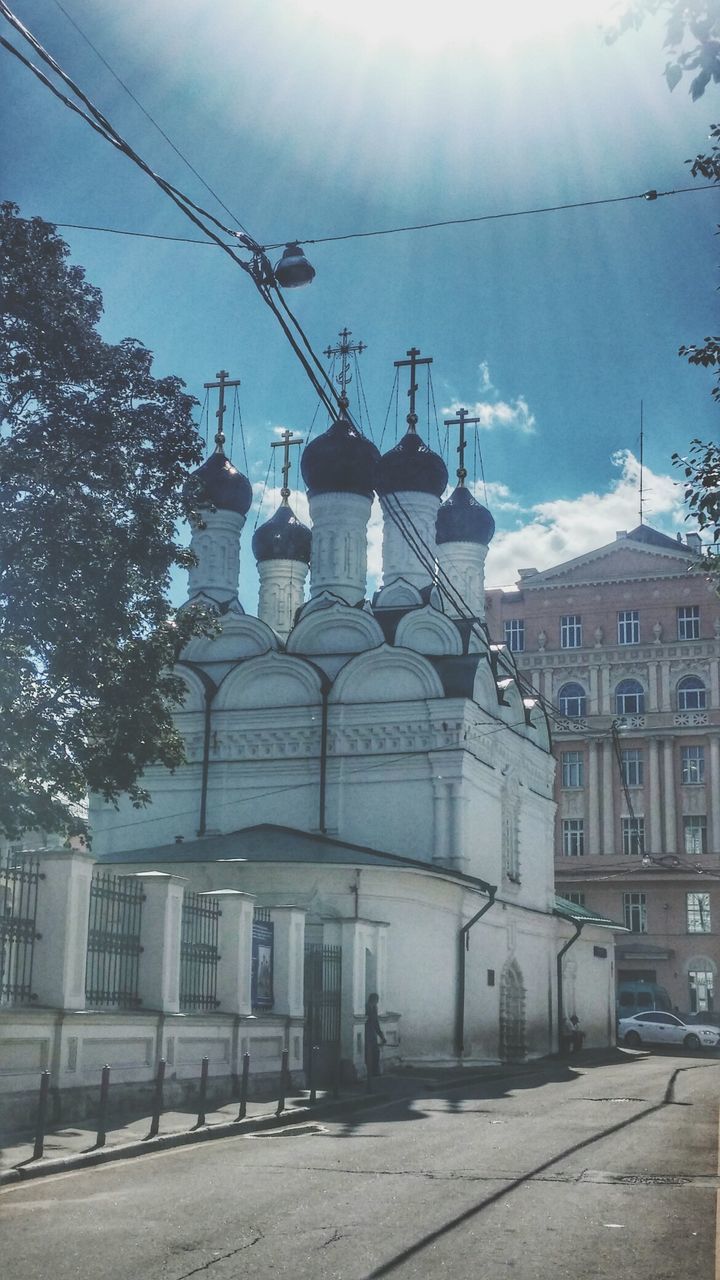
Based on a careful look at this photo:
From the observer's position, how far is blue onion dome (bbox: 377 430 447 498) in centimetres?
3172

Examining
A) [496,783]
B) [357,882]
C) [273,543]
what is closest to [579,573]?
[273,543]

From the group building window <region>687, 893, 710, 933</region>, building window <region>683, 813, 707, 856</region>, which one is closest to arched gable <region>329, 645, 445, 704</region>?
building window <region>687, 893, 710, 933</region>

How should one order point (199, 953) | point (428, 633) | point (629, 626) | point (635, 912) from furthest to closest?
point (629, 626) → point (635, 912) → point (428, 633) → point (199, 953)

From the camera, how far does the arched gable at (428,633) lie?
28844 millimetres

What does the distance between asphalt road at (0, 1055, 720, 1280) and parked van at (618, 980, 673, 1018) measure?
3191 cm

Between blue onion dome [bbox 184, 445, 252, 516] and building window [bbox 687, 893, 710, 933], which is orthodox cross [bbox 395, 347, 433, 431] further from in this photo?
building window [bbox 687, 893, 710, 933]

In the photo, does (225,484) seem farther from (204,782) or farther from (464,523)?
(204,782)

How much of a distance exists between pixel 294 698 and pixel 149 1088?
14441mm

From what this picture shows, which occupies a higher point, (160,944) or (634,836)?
(634,836)

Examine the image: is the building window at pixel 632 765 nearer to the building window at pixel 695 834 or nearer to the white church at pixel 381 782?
the building window at pixel 695 834

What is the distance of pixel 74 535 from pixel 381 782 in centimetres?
1092

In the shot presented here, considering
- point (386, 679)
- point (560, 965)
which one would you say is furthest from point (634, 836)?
point (386, 679)

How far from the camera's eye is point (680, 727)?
4947cm

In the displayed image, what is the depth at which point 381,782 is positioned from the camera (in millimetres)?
26547
